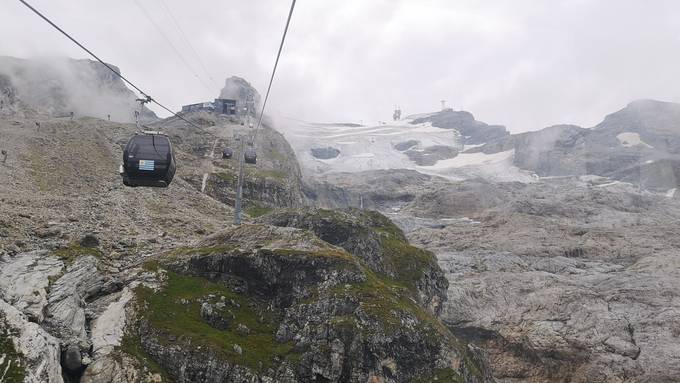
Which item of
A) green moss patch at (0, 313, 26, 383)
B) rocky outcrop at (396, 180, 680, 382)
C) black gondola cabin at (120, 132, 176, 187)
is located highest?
black gondola cabin at (120, 132, 176, 187)

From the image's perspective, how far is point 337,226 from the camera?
162 ft

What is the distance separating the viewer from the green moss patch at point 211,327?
28.1 metres

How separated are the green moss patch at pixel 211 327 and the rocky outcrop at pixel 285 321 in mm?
66

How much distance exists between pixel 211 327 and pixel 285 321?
5.20 metres

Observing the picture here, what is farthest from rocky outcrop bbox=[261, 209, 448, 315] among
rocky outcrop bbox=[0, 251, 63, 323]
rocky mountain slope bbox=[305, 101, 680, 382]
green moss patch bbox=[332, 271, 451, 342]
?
rocky outcrop bbox=[0, 251, 63, 323]

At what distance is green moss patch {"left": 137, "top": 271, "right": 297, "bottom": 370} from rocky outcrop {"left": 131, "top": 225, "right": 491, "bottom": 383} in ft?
0.22

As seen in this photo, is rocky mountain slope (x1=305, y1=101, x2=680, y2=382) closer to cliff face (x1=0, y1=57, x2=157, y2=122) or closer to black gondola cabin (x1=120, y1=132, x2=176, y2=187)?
black gondola cabin (x1=120, y1=132, x2=176, y2=187)

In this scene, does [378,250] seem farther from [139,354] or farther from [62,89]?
[62,89]

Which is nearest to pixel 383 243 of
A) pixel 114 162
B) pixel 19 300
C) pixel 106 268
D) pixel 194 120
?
pixel 106 268

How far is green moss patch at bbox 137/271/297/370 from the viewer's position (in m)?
28.1

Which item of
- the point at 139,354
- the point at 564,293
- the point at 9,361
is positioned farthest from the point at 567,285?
the point at 9,361

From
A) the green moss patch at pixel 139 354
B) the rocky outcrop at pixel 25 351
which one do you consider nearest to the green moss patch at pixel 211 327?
the green moss patch at pixel 139 354

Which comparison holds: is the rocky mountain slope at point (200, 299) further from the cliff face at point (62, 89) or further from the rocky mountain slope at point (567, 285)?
the cliff face at point (62, 89)

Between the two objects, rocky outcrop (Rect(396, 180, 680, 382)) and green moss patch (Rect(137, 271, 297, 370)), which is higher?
green moss patch (Rect(137, 271, 297, 370))
